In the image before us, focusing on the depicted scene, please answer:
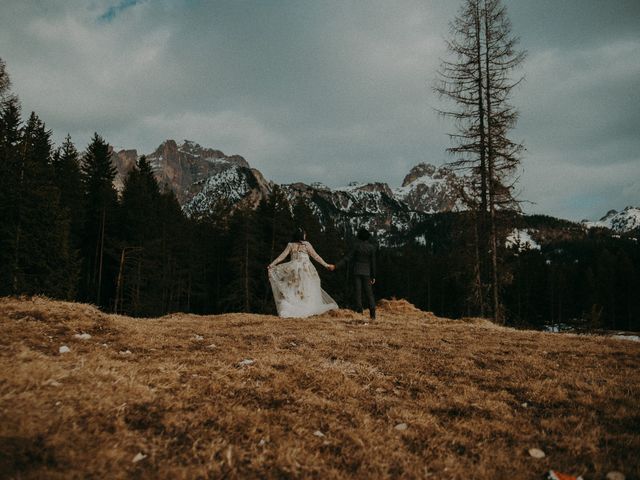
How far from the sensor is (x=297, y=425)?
12.7ft

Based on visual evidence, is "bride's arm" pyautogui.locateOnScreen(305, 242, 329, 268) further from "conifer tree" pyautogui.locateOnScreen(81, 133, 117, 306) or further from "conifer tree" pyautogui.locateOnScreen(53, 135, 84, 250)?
"conifer tree" pyautogui.locateOnScreen(53, 135, 84, 250)

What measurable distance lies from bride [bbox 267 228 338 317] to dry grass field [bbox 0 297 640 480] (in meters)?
6.97

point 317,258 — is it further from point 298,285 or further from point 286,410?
point 286,410

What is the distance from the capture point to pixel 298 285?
14.7 m

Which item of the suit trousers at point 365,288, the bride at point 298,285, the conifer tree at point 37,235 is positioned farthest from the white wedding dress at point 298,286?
the conifer tree at point 37,235

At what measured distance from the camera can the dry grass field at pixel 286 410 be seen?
10.2 ft

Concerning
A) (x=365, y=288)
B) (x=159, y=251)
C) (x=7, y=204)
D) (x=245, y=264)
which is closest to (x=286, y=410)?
(x=365, y=288)

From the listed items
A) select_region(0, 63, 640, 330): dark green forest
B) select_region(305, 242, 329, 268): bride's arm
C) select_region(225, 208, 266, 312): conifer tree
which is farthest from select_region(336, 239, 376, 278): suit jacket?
select_region(225, 208, 266, 312): conifer tree

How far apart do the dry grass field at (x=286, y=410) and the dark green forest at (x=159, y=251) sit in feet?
42.6

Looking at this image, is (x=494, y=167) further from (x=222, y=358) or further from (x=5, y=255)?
(x=5, y=255)

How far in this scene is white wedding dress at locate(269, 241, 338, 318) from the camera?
14383 millimetres

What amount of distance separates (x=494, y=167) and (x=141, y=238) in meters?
30.3

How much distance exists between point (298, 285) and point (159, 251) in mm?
27271

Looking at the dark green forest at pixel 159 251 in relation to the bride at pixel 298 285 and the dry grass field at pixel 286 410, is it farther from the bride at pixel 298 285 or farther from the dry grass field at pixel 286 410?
the dry grass field at pixel 286 410
